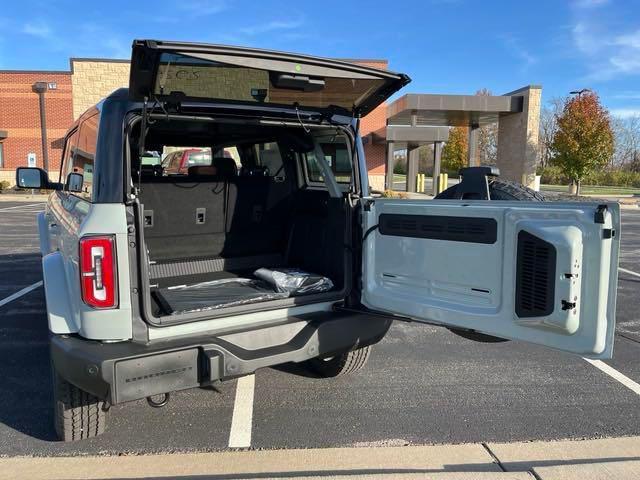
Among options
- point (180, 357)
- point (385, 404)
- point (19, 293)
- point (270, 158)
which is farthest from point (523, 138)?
point (180, 357)

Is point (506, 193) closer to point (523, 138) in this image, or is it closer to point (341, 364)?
point (341, 364)

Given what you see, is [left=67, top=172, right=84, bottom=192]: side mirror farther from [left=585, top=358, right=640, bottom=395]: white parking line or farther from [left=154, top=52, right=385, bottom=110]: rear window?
[left=585, top=358, right=640, bottom=395]: white parking line

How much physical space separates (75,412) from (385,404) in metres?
1.99

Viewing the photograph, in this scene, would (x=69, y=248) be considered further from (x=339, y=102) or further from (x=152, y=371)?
(x=339, y=102)

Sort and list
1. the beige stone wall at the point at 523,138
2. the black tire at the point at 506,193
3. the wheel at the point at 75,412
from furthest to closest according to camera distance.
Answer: the beige stone wall at the point at 523,138 < the black tire at the point at 506,193 < the wheel at the point at 75,412

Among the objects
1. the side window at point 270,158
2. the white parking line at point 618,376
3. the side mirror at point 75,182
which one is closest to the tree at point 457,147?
the side window at point 270,158

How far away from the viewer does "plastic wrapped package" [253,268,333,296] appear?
3.57 metres

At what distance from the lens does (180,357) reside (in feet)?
8.77

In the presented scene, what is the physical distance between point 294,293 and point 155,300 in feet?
3.06

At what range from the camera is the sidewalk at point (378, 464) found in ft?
8.94

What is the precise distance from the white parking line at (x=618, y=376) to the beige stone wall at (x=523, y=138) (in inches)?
933

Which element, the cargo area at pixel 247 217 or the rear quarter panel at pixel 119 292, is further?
the cargo area at pixel 247 217

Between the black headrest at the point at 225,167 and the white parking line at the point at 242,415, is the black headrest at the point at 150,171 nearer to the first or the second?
the black headrest at the point at 225,167

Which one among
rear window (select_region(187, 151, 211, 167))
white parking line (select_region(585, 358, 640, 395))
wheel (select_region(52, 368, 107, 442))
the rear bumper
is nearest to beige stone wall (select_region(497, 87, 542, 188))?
rear window (select_region(187, 151, 211, 167))
